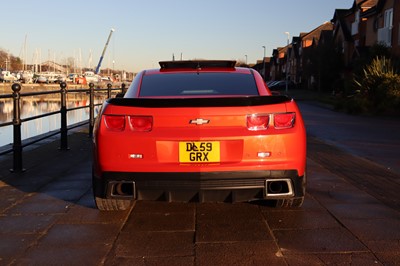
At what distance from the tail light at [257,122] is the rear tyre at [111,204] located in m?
1.53

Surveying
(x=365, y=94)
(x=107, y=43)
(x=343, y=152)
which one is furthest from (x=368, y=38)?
(x=107, y=43)

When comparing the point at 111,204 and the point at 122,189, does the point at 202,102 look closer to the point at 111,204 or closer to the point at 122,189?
the point at 122,189

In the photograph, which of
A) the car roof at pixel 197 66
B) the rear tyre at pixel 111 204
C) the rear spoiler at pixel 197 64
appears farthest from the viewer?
the rear spoiler at pixel 197 64

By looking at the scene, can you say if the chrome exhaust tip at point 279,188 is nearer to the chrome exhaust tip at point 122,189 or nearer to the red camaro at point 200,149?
the red camaro at point 200,149

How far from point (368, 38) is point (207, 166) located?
42.5 meters

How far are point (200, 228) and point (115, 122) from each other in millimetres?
1256

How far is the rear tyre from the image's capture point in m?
4.61

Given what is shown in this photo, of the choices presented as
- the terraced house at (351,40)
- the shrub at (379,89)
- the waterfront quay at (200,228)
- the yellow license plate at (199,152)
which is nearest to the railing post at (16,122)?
the waterfront quay at (200,228)

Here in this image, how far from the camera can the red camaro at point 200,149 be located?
13.3 feet

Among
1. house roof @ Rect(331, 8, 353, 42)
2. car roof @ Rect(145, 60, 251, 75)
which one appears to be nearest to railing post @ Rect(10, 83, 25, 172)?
car roof @ Rect(145, 60, 251, 75)

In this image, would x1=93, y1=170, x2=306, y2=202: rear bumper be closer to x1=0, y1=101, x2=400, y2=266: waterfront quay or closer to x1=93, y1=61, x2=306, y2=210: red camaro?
x1=93, y1=61, x2=306, y2=210: red camaro

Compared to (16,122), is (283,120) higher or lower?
higher

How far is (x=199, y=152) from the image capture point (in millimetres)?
4062

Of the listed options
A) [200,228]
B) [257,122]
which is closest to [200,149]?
[257,122]
